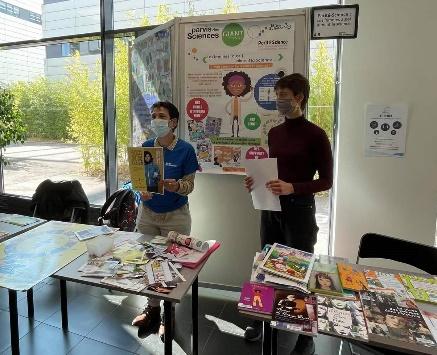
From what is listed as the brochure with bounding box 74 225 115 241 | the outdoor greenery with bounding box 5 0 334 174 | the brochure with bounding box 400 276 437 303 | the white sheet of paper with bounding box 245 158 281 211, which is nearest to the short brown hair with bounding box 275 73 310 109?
the white sheet of paper with bounding box 245 158 281 211

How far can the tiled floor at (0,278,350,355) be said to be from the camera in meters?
2.16

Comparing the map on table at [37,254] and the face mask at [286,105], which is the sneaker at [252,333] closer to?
the map on table at [37,254]

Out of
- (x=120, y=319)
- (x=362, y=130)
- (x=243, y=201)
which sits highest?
(x=362, y=130)

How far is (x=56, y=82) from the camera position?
4.02 metres

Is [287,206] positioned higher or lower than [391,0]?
lower

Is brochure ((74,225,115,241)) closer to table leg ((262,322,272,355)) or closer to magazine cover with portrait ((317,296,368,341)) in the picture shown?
table leg ((262,322,272,355))

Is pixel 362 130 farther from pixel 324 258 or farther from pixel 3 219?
pixel 3 219

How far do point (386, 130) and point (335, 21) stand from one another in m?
0.88

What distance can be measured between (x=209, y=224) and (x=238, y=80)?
1249 millimetres

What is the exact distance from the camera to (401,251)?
1.82 metres

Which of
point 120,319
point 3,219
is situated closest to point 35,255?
point 3,219

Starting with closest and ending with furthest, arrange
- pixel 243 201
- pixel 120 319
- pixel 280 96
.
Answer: pixel 280 96 → pixel 120 319 → pixel 243 201

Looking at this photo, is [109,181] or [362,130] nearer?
[362,130]

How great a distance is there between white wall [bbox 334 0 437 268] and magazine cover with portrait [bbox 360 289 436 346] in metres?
1.33
